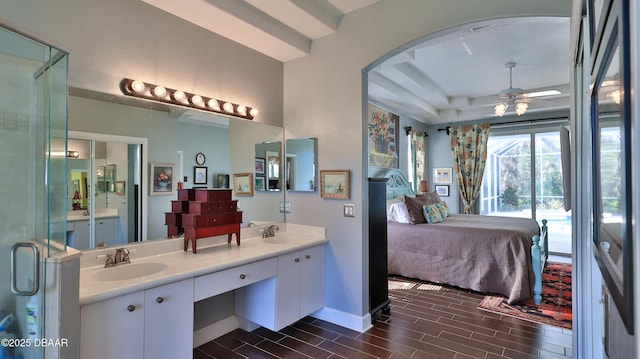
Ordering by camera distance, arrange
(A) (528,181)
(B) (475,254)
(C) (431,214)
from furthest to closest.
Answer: (A) (528,181) < (C) (431,214) < (B) (475,254)

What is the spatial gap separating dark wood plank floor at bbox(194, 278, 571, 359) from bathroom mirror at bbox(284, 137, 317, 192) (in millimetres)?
1341

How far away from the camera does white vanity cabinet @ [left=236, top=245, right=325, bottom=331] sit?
261cm

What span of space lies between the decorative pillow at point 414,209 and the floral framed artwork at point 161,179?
126 inches

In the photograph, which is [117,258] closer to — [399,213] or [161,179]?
[161,179]

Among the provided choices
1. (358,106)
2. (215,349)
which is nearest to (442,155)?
(358,106)

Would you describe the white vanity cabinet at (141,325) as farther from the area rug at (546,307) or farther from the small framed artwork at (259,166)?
the area rug at (546,307)

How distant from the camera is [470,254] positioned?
13.0ft

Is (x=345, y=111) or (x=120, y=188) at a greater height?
(x=345, y=111)

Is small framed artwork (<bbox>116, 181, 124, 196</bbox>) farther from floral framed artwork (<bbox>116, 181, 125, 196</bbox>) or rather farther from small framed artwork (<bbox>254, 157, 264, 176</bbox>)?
small framed artwork (<bbox>254, 157, 264, 176</bbox>)

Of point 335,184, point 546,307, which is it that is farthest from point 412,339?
point 546,307

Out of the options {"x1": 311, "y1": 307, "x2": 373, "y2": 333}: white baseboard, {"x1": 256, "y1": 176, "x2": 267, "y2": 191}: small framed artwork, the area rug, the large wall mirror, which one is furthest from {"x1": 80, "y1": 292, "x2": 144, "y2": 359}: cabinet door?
the area rug

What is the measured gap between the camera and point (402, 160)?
21.1 ft

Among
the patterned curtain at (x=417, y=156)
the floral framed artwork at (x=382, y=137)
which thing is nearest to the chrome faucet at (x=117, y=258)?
the floral framed artwork at (x=382, y=137)

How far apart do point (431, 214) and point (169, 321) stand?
3.68 m
